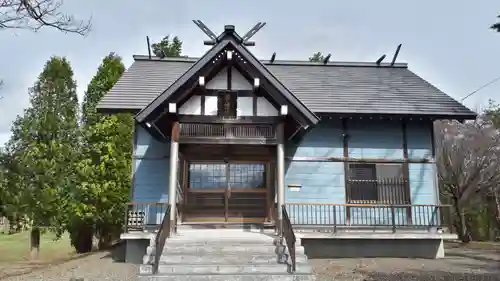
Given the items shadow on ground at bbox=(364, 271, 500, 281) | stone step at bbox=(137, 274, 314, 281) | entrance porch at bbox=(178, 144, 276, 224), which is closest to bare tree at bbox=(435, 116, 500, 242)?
shadow on ground at bbox=(364, 271, 500, 281)

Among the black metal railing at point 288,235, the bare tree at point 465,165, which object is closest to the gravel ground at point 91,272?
the black metal railing at point 288,235

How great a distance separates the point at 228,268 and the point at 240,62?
19.0 ft

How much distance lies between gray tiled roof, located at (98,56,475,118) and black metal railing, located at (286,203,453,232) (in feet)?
10.0

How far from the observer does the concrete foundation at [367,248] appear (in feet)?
40.1

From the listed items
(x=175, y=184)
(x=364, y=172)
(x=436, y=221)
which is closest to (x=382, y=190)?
(x=364, y=172)

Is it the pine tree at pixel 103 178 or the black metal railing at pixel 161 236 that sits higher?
the pine tree at pixel 103 178

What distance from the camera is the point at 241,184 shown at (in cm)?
1322

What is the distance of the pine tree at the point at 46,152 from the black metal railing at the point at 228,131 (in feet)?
35.4

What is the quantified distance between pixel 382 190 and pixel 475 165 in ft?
33.6

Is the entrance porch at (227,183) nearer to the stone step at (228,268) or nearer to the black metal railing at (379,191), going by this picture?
the black metal railing at (379,191)

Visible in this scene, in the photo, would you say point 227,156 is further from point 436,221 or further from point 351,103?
point 436,221

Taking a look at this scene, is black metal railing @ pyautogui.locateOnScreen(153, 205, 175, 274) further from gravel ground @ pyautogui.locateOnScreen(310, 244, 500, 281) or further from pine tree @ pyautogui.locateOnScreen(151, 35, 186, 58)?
pine tree @ pyautogui.locateOnScreen(151, 35, 186, 58)

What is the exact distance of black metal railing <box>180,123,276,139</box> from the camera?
11.8 m

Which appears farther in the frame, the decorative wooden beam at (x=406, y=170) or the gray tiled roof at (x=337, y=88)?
the gray tiled roof at (x=337, y=88)
